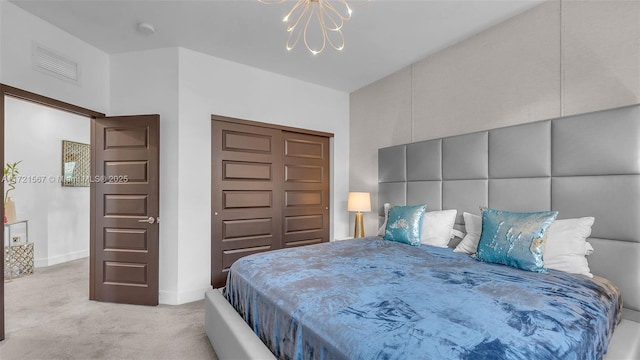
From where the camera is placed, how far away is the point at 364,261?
208 centimetres

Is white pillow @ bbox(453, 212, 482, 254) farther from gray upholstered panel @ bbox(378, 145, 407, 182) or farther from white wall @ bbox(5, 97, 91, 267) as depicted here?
white wall @ bbox(5, 97, 91, 267)

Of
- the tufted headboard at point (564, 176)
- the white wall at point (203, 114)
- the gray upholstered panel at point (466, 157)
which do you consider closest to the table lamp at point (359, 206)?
the tufted headboard at point (564, 176)

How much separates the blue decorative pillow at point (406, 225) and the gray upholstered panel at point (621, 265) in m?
1.23

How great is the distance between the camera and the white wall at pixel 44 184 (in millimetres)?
4324

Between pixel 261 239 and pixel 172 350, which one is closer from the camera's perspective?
pixel 172 350

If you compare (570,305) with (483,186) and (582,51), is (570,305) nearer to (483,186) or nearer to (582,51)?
(483,186)

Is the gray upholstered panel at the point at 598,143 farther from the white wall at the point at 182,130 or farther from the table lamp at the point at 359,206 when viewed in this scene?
the white wall at the point at 182,130

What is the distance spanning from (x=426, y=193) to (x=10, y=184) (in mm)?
5882

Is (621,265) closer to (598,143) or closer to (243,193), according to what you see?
(598,143)

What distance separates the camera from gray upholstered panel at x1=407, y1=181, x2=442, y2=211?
3.05 m

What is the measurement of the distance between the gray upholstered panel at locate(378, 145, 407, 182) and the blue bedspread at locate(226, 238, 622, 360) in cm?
154

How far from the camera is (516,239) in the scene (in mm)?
1944

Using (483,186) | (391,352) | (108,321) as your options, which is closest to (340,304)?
(391,352)

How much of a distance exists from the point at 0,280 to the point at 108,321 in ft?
2.83
